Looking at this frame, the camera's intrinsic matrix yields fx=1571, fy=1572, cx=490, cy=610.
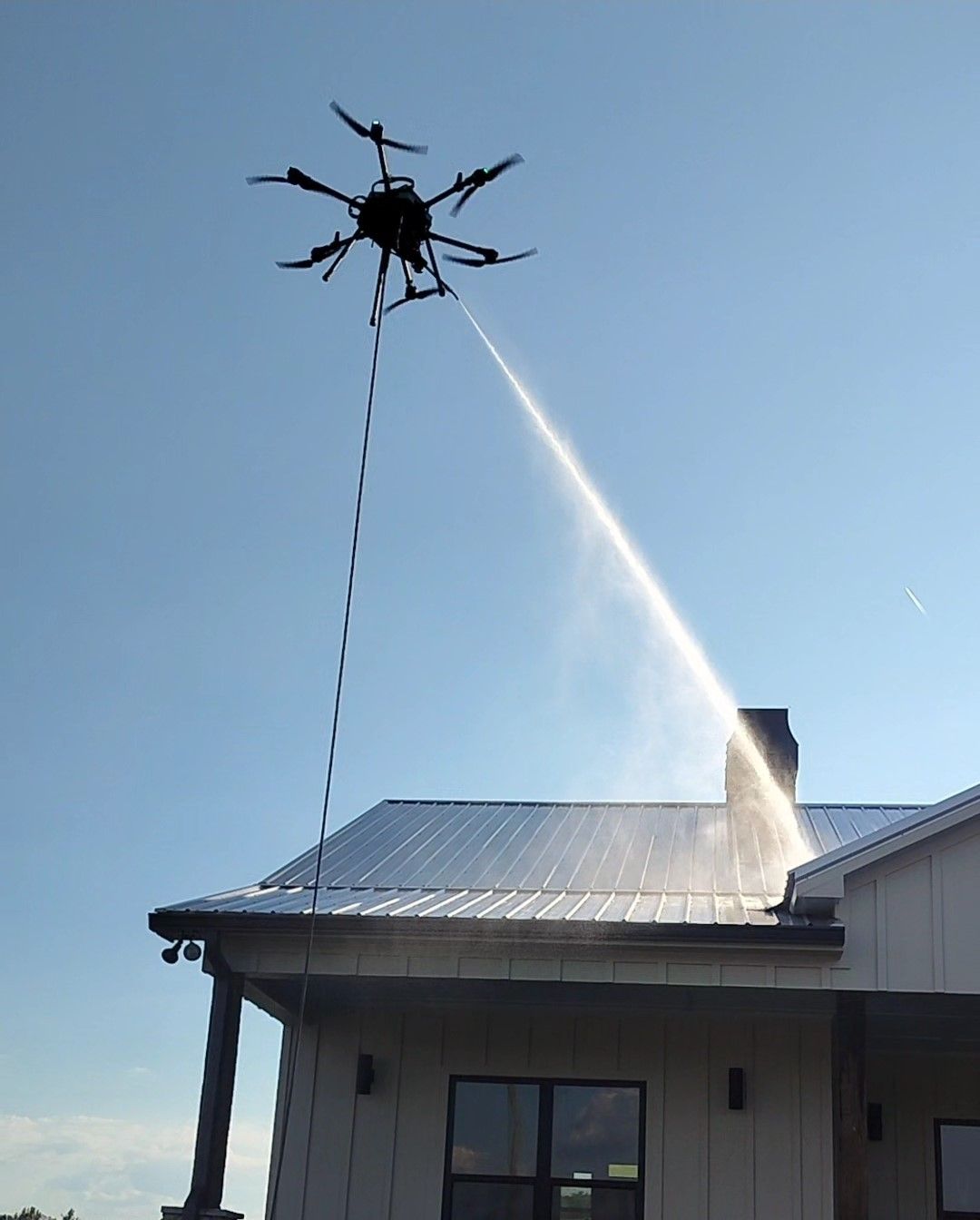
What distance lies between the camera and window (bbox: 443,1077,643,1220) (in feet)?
30.4

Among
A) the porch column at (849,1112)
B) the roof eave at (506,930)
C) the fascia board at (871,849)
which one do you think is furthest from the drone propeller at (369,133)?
the porch column at (849,1112)

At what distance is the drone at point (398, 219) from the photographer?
16.2 ft

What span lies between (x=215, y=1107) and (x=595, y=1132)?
8.42 ft

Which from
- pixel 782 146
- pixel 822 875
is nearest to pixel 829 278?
pixel 782 146

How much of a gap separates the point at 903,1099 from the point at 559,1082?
7.07 feet

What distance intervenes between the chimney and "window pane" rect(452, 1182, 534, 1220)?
4.04 meters

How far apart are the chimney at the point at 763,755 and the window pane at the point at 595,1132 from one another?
348 centimetres

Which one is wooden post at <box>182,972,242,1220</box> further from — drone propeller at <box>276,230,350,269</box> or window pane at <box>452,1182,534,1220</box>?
drone propeller at <box>276,230,350,269</box>

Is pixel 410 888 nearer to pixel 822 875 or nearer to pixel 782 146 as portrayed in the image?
pixel 822 875

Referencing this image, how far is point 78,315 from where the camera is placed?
11.5 metres

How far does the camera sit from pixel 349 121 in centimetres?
512

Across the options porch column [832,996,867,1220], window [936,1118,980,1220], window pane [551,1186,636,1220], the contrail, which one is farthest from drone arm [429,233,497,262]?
window [936,1118,980,1220]

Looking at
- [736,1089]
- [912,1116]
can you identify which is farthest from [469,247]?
[912,1116]

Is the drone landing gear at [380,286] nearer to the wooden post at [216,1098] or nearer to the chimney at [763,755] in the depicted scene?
the wooden post at [216,1098]
